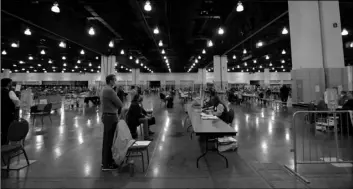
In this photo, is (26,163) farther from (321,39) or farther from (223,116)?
(321,39)

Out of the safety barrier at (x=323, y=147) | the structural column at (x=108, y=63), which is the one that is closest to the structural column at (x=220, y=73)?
the structural column at (x=108, y=63)

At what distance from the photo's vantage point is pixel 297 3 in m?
7.18

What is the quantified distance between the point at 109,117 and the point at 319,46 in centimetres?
762

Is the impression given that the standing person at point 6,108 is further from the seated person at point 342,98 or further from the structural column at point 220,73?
the structural column at point 220,73

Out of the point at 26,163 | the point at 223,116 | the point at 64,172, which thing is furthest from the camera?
the point at 223,116

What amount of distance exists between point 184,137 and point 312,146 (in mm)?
3205

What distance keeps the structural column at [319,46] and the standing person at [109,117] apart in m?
7.03

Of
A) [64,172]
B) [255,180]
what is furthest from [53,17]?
[255,180]

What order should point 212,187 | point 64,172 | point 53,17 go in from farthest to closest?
point 53,17
point 64,172
point 212,187

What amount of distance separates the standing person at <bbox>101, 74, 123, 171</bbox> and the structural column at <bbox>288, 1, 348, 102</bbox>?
7.03 metres

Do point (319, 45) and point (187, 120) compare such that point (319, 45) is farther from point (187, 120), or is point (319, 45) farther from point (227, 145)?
point (187, 120)

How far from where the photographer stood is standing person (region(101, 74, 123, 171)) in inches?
127

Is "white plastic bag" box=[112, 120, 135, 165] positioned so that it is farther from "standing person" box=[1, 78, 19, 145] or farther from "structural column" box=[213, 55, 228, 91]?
"structural column" box=[213, 55, 228, 91]

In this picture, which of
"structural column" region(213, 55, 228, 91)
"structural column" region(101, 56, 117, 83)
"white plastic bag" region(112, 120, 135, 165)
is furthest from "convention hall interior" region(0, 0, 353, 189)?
"structural column" region(213, 55, 228, 91)
